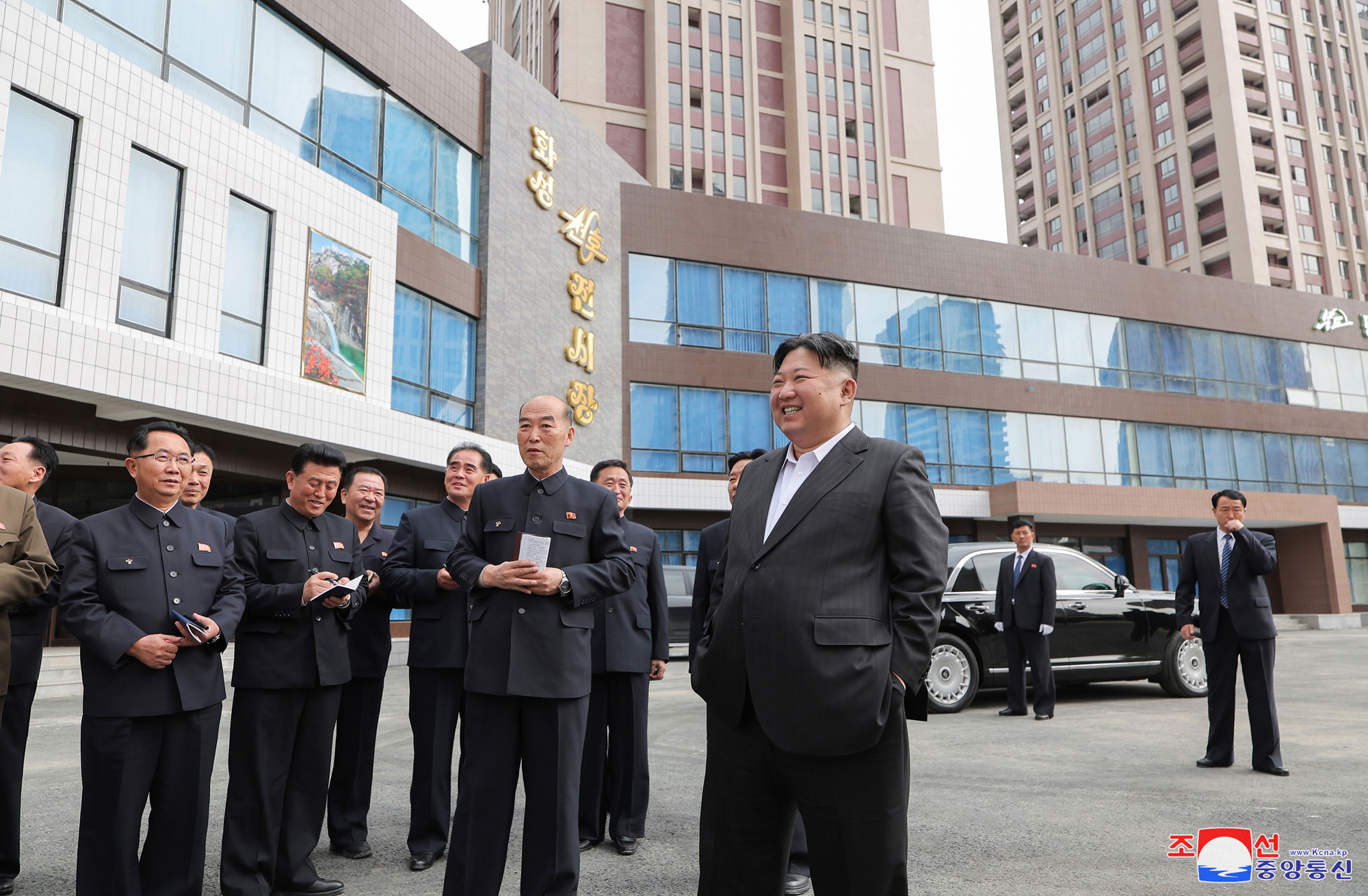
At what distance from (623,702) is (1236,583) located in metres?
4.49

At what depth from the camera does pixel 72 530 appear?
3.60 meters

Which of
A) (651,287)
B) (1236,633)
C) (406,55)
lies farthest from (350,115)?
(1236,633)

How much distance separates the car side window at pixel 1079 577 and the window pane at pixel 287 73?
14110 mm

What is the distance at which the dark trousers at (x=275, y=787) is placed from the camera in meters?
3.85

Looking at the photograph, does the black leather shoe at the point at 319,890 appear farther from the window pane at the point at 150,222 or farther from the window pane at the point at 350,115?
the window pane at the point at 350,115

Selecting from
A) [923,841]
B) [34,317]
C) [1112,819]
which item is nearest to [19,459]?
[923,841]

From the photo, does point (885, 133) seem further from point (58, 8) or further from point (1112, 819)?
point (1112, 819)

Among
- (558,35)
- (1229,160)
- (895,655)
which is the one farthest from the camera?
(1229,160)

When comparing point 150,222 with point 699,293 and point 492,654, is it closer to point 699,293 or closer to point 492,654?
point 492,654

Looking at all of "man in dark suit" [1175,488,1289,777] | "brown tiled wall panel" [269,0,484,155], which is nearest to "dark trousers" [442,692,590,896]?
"man in dark suit" [1175,488,1289,777]

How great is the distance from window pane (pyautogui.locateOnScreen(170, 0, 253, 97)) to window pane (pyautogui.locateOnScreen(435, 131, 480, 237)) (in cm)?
473

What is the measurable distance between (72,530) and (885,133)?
4839 centimetres

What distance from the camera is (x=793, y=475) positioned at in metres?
2.85

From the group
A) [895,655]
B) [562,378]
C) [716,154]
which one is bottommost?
[895,655]
